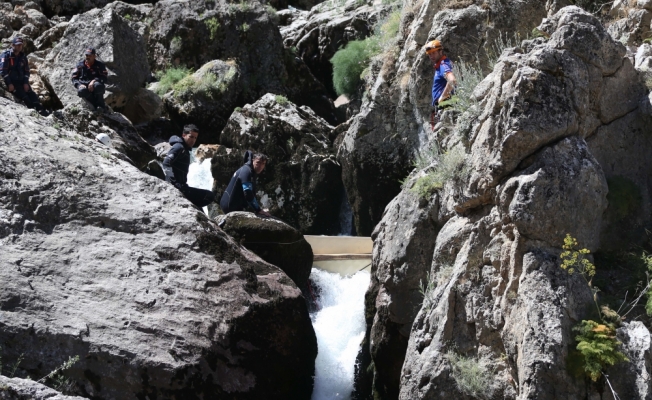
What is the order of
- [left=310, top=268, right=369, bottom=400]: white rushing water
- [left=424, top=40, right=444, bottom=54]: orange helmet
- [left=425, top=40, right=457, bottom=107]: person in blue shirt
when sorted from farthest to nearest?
[left=424, top=40, right=444, bottom=54]: orange helmet, [left=425, top=40, right=457, bottom=107]: person in blue shirt, [left=310, top=268, right=369, bottom=400]: white rushing water

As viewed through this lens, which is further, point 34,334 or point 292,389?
point 292,389

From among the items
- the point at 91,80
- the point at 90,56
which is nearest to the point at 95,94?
the point at 91,80

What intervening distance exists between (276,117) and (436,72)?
5594 mm

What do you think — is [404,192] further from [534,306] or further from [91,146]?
[91,146]

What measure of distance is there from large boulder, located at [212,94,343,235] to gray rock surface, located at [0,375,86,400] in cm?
951

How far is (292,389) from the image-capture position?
10.0m

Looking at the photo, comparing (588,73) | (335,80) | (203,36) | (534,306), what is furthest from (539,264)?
(203,36)

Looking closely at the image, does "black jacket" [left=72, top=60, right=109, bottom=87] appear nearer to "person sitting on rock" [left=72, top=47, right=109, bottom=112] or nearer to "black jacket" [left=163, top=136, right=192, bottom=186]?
"person sitting on rock" [left=72, top=47, right=109, bottom=112]

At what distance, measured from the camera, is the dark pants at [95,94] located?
15794 millimetres

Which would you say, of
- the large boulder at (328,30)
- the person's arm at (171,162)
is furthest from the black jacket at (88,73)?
the large boulder at (328,30)

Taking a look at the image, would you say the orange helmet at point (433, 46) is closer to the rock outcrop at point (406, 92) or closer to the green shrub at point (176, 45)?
Result: the rock outcrop at point (406, 92)

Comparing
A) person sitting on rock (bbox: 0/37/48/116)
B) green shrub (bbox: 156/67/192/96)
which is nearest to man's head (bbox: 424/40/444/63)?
person sitting on rock (bbox: 0/37/48/116)

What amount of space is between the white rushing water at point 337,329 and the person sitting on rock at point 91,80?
239 inches

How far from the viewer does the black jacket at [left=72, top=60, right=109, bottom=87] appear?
52.2 ft
